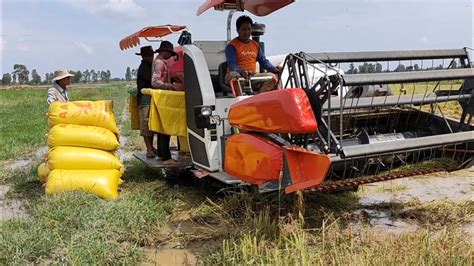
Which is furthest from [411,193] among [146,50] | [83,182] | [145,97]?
[146,50]

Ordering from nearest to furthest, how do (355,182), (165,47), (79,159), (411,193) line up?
(355,182), (79,159), (411,193), (165,47)

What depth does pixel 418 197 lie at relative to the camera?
6105 millimetres

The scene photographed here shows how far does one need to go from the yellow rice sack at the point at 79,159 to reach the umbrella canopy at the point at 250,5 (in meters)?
2.08

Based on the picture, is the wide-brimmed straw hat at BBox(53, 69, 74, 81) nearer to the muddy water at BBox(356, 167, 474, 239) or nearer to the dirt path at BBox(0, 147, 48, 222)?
the dirt path at BBox(0, 147, 48, 222)

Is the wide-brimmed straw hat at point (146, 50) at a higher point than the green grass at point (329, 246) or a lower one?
higher

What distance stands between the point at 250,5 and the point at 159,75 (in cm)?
162

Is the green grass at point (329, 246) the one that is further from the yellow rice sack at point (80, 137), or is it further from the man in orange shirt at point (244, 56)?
the yellow rice sack at point (80, 137)

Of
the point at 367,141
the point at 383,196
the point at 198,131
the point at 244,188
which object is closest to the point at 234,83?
the point at 198,131

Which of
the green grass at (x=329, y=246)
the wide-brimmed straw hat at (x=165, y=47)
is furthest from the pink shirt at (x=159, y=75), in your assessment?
the green grass at (x=329, y=246)

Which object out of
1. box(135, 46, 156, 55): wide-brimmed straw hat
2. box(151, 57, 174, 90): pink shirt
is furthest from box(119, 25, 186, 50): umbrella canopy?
box(151, 57, 174, 90): pink shirt

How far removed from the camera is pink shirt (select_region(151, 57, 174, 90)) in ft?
21.2

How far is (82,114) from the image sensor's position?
6.11 meters

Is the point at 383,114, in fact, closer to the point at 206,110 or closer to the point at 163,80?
the point at 206,110

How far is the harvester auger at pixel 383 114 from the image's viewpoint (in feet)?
13.0
